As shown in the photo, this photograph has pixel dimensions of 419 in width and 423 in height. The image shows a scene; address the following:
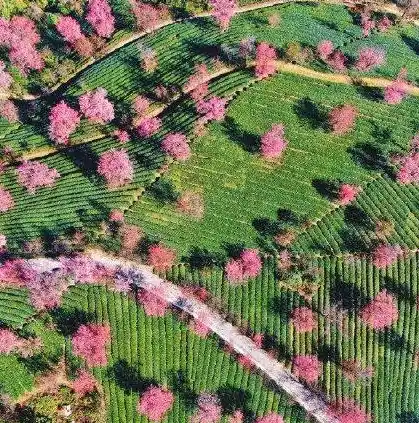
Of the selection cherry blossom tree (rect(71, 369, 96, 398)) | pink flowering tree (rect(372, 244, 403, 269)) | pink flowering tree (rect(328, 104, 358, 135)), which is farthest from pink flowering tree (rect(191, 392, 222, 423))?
pink flowering tree (rect(328, 104, 358, 135))

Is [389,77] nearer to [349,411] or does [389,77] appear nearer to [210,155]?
[210,155]

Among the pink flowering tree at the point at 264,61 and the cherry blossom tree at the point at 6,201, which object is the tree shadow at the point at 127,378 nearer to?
the cherry blossom tree at the point at 6,201

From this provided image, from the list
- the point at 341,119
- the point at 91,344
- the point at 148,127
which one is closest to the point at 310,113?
the point at 341,119

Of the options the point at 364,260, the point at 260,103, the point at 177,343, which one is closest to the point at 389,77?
the point at 260,103

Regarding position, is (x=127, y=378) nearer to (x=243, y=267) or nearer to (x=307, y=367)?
(x=243, y=267)

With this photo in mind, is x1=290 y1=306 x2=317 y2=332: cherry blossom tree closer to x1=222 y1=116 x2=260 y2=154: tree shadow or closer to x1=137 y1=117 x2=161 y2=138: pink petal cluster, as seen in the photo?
x1=222 y1=116 x2=260 y2=154: tree shadow

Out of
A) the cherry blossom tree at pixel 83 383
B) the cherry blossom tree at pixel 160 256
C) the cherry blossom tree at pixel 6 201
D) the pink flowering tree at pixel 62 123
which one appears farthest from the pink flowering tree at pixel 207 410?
the pink flowering tree at pixel 62 123

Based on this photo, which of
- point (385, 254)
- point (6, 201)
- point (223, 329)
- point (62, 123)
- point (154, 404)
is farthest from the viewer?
point (62, 123)
